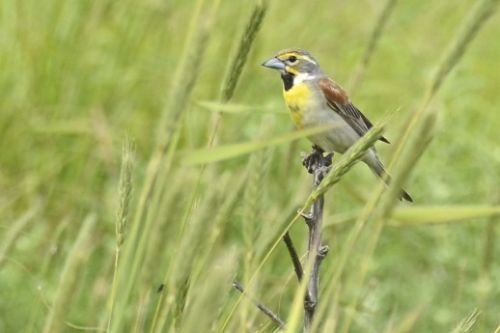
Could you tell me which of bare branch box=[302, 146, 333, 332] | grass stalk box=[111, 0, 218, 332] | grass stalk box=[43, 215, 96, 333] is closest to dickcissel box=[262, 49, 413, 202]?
bare branch box=[302, 146, 333, 332]

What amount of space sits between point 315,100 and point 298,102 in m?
0.13

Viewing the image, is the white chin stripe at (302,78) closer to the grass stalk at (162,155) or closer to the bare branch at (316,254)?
the bare branch at (316,254)

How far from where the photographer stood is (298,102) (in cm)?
314

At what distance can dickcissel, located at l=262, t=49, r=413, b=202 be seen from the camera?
3137 millimetres

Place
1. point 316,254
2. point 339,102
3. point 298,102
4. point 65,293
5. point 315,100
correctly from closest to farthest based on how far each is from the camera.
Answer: point 65,293 < point 316,254 < point 298,102 < point 315,100 < point 339,102

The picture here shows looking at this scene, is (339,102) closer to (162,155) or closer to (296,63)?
(296,63)

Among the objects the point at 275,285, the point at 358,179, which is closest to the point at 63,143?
the point at 358,179

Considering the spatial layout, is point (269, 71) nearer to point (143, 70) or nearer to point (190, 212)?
point (143, 70)

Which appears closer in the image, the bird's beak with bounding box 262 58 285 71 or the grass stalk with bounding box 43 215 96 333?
the grass stalk with bounding box 43 215 96 333

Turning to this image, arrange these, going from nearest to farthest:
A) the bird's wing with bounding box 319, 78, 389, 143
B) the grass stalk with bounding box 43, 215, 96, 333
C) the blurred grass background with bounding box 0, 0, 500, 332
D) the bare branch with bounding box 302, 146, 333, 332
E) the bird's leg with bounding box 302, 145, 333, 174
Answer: the grass stalk with bounding box 43, 215, 96, 333, the bare branch with bounding box 302, 146, 333, 332, the bird's leg with bounding box 302, 145, 333, 174, the blurred grass background with bounding box 0, 0, 500, 332, the bird's wing with bounding box 319, 78, 389, 143

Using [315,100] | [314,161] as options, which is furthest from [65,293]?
[315,100]

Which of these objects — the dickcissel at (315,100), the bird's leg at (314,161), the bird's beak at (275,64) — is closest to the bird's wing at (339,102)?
the dickcissel at (315,100)

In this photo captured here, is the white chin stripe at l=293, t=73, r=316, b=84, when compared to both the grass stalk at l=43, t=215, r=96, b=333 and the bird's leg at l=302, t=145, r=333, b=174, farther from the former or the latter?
the grass stalk at l=43, t=215, r=96, b=333

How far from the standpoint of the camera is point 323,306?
4.57ft
